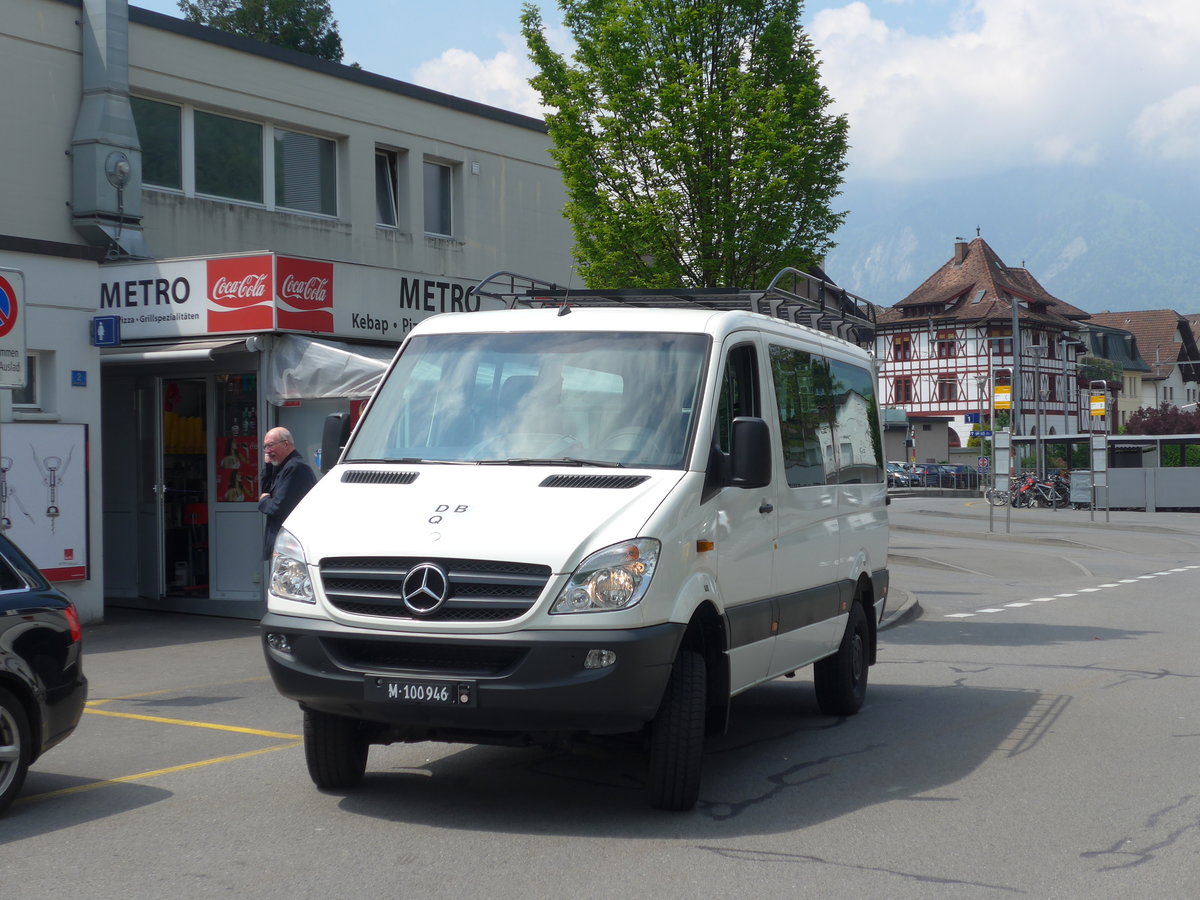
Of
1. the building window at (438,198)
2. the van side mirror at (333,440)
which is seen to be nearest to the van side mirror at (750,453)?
the van side mirror at (333,440)

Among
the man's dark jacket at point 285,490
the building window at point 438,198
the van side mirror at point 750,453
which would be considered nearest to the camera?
the van side mirror at point 750,453

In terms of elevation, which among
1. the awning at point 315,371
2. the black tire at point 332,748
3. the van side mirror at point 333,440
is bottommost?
the black tire at point 332,748

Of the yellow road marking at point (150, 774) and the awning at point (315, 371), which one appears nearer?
the yellow road marking at point (150, 774)

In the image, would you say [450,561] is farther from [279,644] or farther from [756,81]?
[756,81]

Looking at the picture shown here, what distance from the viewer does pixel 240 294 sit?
14984 mm

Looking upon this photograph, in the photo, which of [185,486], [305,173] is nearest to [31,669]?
[185,486]

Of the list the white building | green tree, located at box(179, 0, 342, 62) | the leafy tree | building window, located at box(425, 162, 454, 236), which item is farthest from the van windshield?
the leafy tree

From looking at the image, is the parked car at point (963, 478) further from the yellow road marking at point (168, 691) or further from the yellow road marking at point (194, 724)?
the yellow road marking at point (194, 724)

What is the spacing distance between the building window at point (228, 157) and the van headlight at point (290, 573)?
16.2m

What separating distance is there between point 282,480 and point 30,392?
4109 mm

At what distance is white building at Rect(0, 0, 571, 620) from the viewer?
1480 cm

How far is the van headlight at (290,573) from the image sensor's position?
6379 millimetres

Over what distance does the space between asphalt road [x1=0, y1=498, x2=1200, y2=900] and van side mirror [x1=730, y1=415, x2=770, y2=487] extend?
1.51 m

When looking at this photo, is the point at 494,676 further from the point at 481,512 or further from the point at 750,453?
the point at 750,453
